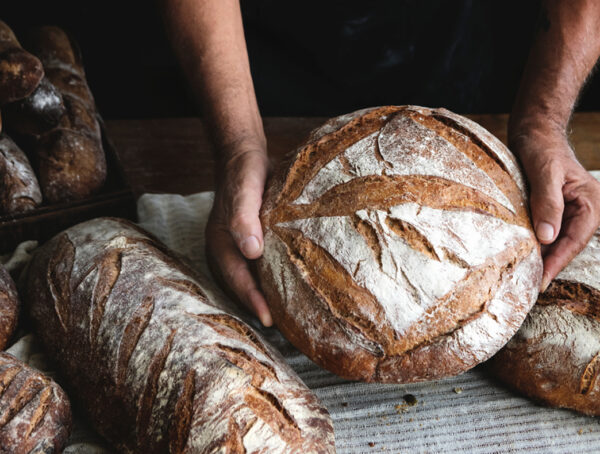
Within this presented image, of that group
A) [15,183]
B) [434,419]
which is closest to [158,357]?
[434,419]

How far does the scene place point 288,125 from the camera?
2607 mm

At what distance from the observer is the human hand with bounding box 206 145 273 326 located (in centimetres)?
135

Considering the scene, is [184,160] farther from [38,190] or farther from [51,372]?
[51,372]

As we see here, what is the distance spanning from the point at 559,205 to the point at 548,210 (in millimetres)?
28

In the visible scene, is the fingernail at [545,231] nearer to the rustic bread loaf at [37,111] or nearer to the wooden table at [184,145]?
the wooden table at [184,145]

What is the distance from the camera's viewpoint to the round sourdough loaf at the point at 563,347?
4.26ft

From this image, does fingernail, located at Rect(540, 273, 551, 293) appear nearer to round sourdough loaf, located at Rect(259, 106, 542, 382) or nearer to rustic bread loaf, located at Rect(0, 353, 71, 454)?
round sourdough loaf, located at Rect(259, 106, 542, 382)

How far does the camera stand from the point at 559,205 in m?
1.32

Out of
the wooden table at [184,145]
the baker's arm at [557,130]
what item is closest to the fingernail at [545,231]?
the baker's arm at [557,130]

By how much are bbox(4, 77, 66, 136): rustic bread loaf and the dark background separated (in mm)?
648

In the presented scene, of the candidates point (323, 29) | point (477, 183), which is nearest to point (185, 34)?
point (323, 29)

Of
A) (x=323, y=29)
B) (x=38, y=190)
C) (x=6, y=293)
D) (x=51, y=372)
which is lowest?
(x=51, y=372)

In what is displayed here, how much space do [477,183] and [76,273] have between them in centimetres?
106

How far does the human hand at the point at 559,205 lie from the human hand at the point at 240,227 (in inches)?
28.2
